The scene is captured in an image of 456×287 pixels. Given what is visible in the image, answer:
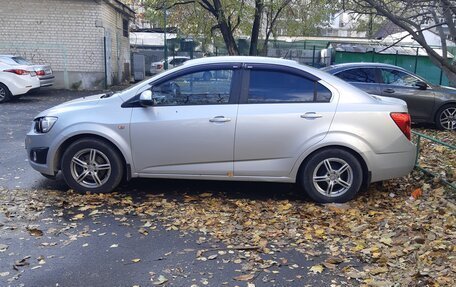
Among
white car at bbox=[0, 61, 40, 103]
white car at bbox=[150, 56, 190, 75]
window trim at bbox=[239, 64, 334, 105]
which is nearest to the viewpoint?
window trim at bbox=[239, 64, 334, 105]

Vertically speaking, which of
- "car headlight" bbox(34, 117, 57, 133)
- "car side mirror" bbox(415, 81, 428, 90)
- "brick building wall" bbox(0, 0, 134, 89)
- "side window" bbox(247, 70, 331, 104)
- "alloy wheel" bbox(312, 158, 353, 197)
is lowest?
"alloy wheel" bbox(312, 158, 353, 197)

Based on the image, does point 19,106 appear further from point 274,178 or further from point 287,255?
point 287,255

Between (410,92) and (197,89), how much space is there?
6981 mm

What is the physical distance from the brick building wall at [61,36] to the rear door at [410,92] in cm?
1276

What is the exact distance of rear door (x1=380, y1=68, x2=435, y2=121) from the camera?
10.7 m

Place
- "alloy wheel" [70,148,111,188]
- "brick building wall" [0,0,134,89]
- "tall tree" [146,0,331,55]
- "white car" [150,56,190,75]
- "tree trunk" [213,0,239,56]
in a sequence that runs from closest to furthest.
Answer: "alloy wheel" [70,148,111,188]
"tree trunk" [213,0,239,56]
"tall tree" [146,0,331,55]
"brick building wall" [0,0,134,89]
"white car" [150,56,190,75]

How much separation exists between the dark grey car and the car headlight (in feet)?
22.6

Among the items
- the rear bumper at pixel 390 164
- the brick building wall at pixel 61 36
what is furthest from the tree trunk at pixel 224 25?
the rear bumper at pixel 390 164

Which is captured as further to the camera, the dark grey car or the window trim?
the dark grey car

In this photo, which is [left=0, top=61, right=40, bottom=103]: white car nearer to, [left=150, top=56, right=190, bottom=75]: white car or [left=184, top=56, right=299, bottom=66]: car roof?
[left=150, top=56, right=190, bottom=75]: white car

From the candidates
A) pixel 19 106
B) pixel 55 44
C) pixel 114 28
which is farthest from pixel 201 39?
pixel 19 106

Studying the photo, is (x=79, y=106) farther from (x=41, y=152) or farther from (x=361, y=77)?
(x=361, y=77)

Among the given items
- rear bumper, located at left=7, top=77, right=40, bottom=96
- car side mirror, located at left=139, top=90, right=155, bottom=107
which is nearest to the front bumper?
car side mirror, located at left=139, top=90, right=155, bottom=107

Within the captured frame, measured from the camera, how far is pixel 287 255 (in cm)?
408
